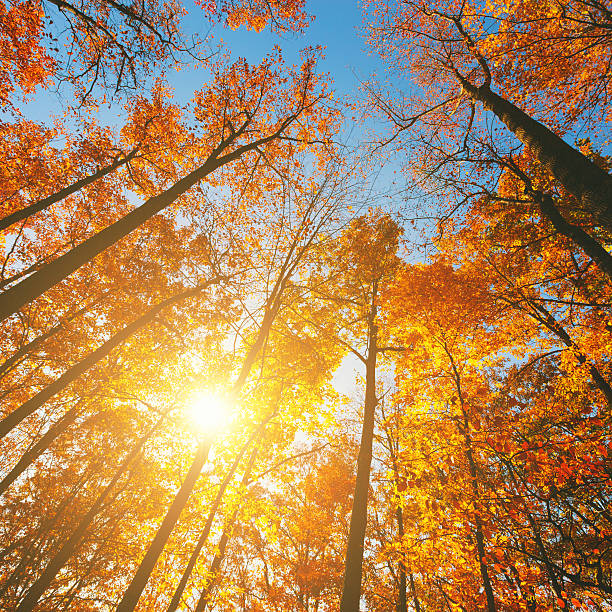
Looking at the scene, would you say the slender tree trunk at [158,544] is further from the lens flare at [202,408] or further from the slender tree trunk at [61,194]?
the slender tree trunk at [61,194]

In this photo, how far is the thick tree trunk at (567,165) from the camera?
3551mm

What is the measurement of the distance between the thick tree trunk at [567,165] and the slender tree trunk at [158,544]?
847 cm

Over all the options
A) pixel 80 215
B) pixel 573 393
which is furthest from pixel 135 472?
pixel 573 393

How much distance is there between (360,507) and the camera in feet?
22.1

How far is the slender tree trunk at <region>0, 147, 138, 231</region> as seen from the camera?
6.99m

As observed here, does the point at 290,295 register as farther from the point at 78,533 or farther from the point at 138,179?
the point at 78,533

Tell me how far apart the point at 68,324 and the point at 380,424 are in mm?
14236

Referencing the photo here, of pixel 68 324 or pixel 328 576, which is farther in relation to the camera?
pixel 328 576

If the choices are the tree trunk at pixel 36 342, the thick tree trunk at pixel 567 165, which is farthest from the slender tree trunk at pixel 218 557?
the thick tree trunk at pixel 567 165

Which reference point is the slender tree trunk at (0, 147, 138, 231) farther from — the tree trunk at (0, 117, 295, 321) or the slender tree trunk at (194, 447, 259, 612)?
the slender tree trunk at (194, 447, 259, 612)

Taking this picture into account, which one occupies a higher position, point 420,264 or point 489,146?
point 420,264

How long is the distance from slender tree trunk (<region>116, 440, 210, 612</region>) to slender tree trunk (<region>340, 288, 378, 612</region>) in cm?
388

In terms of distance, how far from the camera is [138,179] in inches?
419

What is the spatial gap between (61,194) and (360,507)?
1229cm
